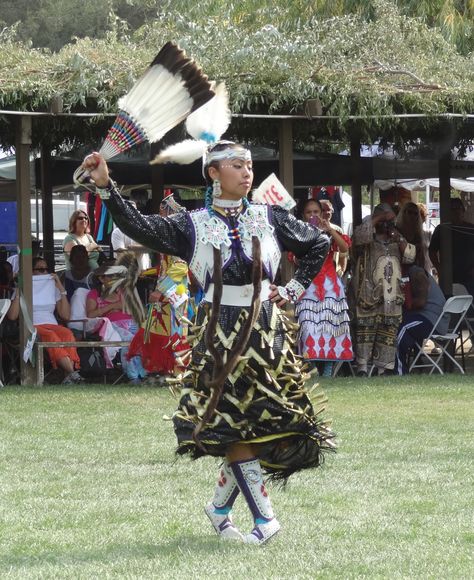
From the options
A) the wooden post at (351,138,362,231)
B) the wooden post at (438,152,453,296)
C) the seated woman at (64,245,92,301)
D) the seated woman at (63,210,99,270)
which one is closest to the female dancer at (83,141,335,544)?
the seated woman at (64,245,92,301)

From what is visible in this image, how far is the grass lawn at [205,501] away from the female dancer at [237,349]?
0.29 m

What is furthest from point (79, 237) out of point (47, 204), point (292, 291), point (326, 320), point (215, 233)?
point (215, 233)

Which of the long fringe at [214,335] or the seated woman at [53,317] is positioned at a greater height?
the long fringe at [214,335]

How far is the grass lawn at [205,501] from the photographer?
4.84 m

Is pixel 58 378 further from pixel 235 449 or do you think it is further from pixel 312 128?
pixel 235 449

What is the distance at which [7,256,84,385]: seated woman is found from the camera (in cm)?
1190

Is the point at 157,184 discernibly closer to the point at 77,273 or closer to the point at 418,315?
the point at 77,273

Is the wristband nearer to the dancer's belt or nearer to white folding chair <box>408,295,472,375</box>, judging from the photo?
the dancer's belt

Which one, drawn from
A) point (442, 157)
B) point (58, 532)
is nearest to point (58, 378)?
point (442, 157)

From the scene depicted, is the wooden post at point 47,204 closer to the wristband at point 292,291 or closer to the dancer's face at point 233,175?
the wristband at point 292,291

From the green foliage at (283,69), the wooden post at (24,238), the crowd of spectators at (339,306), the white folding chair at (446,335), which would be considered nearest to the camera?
the green foliage at (283,69)

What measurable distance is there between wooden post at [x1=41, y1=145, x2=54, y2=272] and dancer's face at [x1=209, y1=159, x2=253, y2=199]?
9.28 metres

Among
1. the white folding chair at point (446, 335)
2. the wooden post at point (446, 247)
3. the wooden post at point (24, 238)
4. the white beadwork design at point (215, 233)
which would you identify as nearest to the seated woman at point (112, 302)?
the wooden post at point (24, 238)

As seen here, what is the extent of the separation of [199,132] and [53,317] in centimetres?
672
